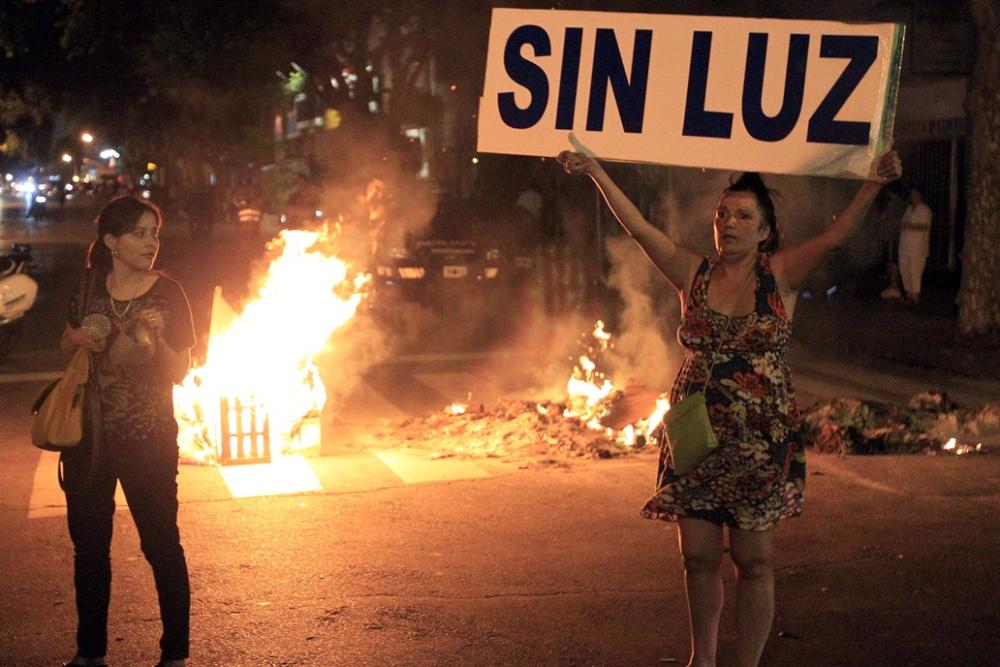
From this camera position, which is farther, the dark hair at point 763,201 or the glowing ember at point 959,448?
the glowing ember at point 959,448

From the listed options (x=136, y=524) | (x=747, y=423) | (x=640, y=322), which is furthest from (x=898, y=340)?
(x=136, y=524)

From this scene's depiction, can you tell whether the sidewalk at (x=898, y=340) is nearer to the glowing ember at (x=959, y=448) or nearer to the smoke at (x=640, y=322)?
the smoke at (x=640, y=322)

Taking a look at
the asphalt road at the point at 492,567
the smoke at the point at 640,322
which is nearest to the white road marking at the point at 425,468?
the asphalt road at the point at 492,567

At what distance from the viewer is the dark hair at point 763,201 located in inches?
172

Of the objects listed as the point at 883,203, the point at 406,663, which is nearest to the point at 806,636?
the point at 406,663

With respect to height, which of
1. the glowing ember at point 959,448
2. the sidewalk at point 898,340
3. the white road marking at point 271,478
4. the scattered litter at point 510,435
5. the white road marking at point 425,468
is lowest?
the white road marking at point 271,478

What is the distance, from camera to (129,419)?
4.51 meters

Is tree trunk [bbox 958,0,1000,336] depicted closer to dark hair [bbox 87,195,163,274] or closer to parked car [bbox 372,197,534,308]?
parked car [bbox 372,197,534,308]

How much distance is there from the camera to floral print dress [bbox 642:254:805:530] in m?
4.15

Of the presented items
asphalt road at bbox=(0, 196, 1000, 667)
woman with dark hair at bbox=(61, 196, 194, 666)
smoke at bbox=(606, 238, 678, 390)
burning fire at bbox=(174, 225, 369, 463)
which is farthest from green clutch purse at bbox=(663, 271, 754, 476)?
smoke at bbox=(606, 238, 678, 390)

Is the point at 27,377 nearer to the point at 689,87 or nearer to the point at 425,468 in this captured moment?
the point at 425,468

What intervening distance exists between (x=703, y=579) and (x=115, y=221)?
2456 millimetres

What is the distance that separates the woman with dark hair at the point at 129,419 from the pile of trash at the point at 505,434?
14.2 ft

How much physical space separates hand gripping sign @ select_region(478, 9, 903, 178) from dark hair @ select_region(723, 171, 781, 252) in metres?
0.41
